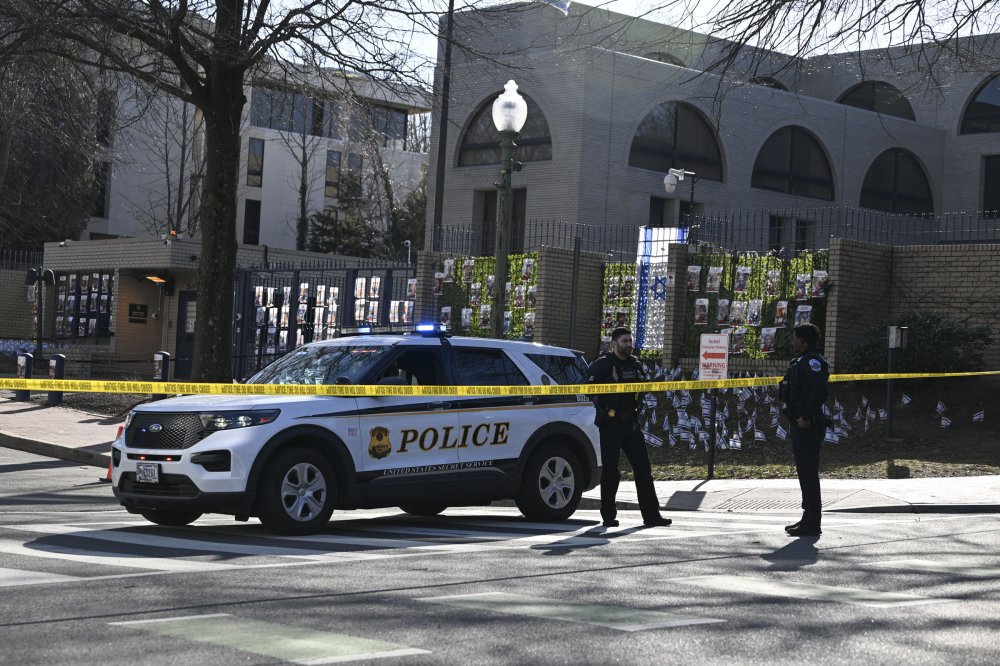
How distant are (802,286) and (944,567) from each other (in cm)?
1226

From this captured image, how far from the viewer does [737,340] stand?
882 inches

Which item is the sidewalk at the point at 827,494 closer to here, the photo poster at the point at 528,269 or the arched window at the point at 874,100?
the photo poster at the point at 528,269

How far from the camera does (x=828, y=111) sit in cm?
4000

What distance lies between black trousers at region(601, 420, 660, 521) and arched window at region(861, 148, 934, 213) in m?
30.6

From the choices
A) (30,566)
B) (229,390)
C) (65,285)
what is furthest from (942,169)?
(30,566)

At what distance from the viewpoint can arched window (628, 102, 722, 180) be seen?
3675cm

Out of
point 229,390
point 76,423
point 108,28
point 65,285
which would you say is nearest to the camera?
point 229,390

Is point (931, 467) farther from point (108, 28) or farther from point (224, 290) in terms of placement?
point (108, 28)

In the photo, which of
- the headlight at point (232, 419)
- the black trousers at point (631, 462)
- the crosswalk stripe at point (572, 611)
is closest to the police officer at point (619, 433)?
the black trousers at point (631, 462)

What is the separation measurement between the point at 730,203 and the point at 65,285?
65.8 feet

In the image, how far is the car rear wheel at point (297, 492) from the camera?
10562 millimetres

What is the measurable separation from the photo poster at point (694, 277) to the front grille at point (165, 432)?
13.8m

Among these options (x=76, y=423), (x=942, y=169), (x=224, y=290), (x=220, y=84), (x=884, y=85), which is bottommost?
(x=76, y=423)

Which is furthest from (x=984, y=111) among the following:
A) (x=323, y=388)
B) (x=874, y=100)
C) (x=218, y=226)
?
(x=323, y=388)
